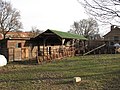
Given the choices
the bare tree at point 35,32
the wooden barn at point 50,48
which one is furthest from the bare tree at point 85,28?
the wooden barn at point 50,48

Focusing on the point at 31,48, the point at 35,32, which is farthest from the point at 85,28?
the point at 31,48

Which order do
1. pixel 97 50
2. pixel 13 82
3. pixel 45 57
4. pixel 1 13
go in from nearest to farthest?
pixel 13 82, pixel 45 57, pixel 97 50, pixel 1 13

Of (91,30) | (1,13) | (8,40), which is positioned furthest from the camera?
(91,30)

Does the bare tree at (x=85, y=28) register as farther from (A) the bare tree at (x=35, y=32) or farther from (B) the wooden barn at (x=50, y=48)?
(B) the wooden barn at (x=50, y=48)

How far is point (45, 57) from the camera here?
974 inches

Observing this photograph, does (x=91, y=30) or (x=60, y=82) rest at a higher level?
(x=91, y=30)

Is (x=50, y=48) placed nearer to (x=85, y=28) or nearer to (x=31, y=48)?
(x=31, y=48)

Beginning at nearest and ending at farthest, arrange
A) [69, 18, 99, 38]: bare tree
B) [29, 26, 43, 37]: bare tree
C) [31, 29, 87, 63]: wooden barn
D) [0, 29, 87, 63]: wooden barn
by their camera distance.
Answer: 1. [31, 29, 87, 63]: wooden barn
2. [0, 29, 87, 63]: wooden barn
3. [29, 26, 43, 37]: bare tree
4. [69, 18, 99, 38]: bare tree

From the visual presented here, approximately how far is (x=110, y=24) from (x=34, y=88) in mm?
5227

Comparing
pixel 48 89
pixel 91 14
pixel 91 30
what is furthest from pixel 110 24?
pixel 91 30

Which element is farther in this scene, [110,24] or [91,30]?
[91,30]

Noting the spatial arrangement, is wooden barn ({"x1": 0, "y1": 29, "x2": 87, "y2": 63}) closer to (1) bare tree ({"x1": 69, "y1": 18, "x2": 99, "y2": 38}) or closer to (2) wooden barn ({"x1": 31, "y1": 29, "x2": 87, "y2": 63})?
(2) wooden barn ({"x1": 31, "y1": 29, "x2": 87, "y2": 63})

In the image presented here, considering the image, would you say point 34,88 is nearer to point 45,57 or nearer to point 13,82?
point 13,82

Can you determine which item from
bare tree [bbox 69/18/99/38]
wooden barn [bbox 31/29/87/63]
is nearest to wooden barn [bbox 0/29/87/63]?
wooden barn [bbox 31/29/87/63]
